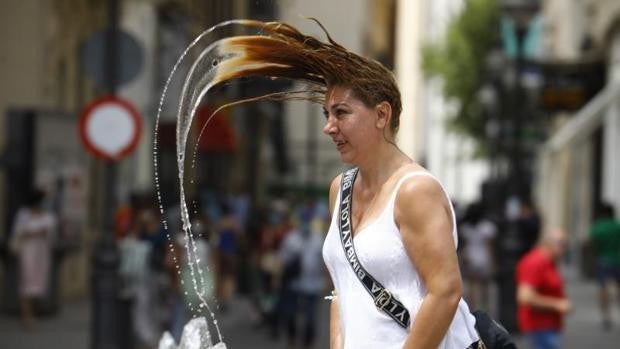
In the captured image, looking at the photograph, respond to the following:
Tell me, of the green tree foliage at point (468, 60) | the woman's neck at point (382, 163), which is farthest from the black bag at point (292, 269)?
the green tree foliage at point (468, 60)

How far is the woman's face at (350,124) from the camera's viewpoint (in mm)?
4293

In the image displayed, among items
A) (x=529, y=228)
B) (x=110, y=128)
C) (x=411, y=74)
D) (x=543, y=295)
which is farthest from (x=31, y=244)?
(x=411, y=74)

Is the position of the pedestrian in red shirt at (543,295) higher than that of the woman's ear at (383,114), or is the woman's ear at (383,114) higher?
the woman's ear at (383,114)

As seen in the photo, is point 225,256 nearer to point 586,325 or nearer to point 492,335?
point 586,325

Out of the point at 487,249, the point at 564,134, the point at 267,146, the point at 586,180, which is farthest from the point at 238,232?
the point at 267,146

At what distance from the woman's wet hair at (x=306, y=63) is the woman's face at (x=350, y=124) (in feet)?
0.07

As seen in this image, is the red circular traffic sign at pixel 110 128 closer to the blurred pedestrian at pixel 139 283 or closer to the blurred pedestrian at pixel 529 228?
the blurred pedestrian at pixel 139 283

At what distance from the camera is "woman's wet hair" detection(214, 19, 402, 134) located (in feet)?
14.0

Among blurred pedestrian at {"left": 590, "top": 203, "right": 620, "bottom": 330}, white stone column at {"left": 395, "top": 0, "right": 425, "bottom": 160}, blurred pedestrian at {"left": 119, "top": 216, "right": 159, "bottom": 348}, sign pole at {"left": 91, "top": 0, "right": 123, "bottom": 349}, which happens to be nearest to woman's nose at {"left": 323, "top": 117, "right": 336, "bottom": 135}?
sign pole at {"left": 91, "top": 0, "right": 123, "bottom": 349}

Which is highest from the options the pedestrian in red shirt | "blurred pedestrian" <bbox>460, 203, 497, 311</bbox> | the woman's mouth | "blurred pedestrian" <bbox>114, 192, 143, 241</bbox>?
the woman's mouth

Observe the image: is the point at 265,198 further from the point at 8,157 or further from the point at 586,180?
the point at 8,157

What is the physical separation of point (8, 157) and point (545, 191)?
1524 inches

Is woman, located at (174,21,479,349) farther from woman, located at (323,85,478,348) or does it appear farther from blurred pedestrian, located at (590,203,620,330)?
blurred pedestrian, located at (590,203,620,330)

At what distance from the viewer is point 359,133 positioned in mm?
4309
